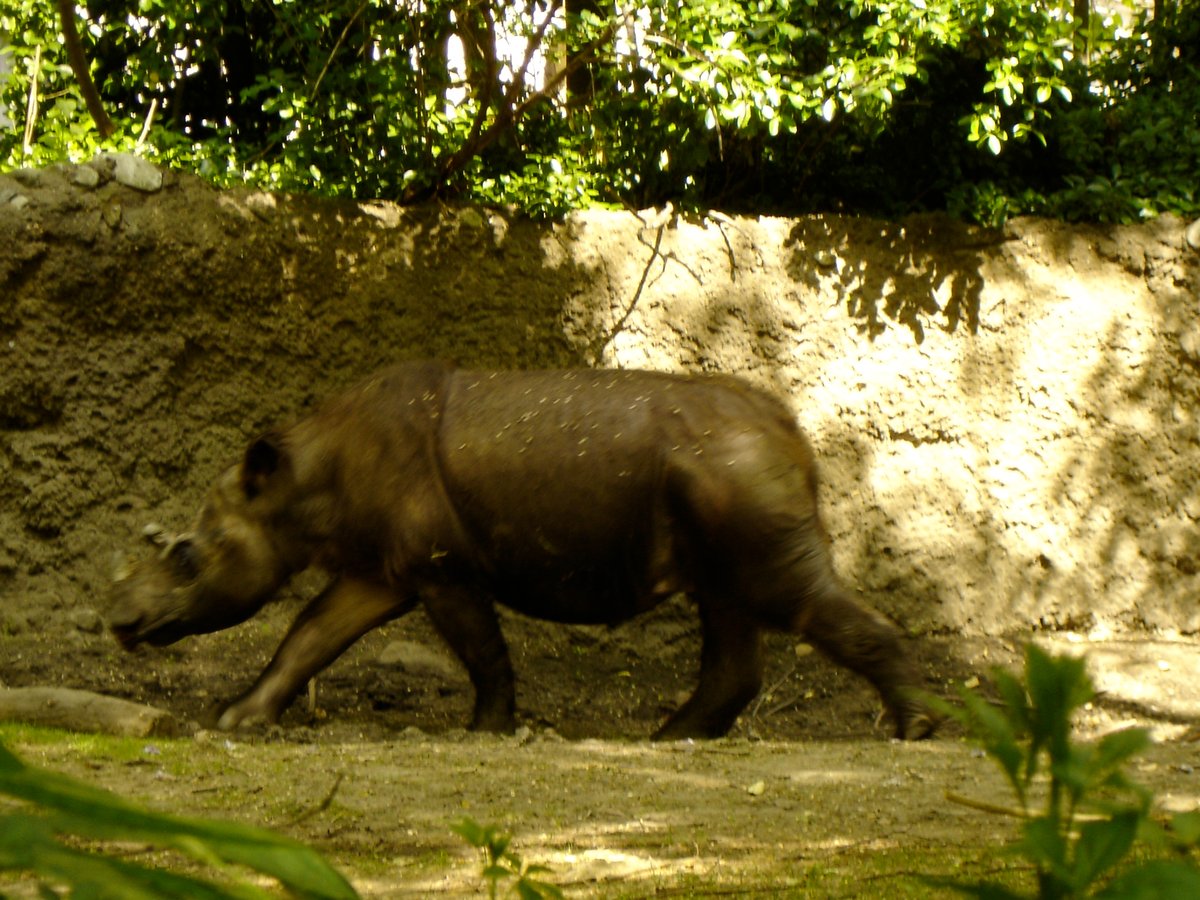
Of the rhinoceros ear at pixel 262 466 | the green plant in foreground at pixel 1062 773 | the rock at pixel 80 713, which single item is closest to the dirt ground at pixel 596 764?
the rock at pixel 80 713

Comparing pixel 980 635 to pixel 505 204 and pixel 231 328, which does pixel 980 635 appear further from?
pixel 231 328

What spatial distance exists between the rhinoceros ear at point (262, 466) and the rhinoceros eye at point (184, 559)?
1.25 feet

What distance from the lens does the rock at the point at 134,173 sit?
7887 millimetres

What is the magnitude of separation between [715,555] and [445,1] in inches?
153

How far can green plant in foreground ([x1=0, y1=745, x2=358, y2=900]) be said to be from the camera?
59 centimetres

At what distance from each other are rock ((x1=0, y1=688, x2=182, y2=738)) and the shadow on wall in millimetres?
4710

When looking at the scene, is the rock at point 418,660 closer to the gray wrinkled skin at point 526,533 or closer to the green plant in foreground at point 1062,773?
the gray wrinkled skin at point 526,533

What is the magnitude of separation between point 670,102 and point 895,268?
5.56 ft

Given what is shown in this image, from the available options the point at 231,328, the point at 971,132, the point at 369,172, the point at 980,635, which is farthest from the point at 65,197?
the point at 980,635

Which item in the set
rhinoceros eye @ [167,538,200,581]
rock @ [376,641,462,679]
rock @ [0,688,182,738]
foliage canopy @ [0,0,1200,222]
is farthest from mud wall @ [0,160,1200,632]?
rock @ [0,688,182,738]

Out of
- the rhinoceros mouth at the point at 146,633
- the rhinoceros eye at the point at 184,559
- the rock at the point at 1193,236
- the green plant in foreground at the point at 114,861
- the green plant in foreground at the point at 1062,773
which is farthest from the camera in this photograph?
the rock at the point at 1193,236

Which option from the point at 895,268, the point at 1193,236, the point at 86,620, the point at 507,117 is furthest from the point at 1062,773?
the point at 1193,236

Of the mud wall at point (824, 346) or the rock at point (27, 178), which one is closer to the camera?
the rock at point (27, 178)

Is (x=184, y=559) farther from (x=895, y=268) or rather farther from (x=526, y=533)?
(x=895, y=268)
